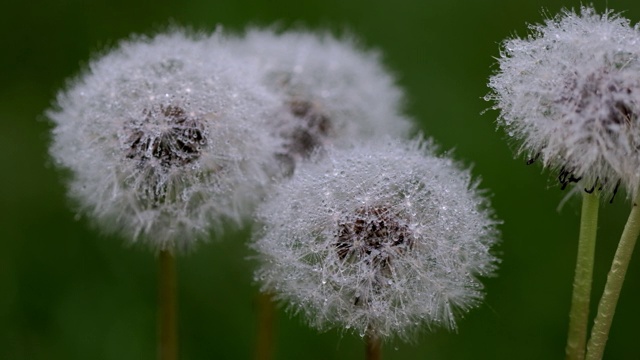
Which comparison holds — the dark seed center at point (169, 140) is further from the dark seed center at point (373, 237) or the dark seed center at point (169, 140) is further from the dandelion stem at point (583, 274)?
the dandelion stem at point (583, 274)

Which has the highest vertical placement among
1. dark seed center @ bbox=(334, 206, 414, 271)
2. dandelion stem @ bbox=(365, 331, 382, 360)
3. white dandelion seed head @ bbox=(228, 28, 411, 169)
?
white dandelion seed head @ bbox=(228, 28, 411, 169)

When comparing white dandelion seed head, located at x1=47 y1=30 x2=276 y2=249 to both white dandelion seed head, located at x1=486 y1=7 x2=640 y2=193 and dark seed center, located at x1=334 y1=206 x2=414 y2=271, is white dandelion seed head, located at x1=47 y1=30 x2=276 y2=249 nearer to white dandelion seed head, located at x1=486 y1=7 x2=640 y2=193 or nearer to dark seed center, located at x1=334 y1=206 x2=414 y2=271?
dark seed center, located at x1=334 y1=206 x2=414 y2=271

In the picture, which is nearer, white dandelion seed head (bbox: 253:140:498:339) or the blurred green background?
white dandelion seed head (bbox: 253:140:498:339)

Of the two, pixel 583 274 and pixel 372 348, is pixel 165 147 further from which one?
pixel 583 274

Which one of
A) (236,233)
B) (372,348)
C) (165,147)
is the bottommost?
(372,348)

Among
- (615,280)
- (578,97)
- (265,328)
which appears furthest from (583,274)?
(265,328)

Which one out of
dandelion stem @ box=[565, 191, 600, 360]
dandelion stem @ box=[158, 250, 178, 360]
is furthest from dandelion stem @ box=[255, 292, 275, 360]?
dandelion stem @ box=[565, 191, 600, 360]

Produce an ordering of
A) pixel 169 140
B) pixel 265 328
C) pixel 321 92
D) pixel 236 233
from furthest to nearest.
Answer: pixel 236 233 < pixel 321 92 < pixel 265 328 < pixel 169 140
